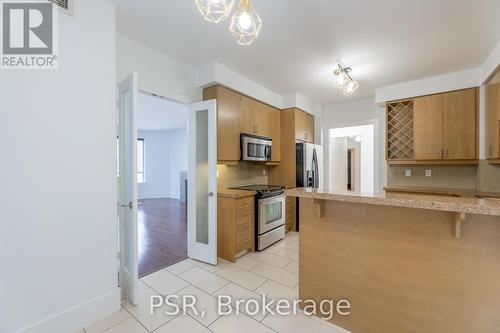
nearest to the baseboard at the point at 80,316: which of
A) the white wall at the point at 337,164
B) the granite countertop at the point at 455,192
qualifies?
the granite countertop at the point at 455,192

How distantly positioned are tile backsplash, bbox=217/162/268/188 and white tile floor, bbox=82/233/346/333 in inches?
48.3

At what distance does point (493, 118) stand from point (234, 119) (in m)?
3.46

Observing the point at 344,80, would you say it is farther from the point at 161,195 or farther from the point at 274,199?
the point at 161,195

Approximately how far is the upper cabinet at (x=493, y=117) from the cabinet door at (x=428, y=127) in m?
0.52

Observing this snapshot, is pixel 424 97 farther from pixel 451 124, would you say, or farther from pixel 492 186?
pixel 492 186

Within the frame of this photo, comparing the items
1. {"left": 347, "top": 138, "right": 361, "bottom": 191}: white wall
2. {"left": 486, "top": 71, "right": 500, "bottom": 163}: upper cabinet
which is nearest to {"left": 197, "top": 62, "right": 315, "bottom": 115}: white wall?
{"left": 486, "top": 71, "right": 500, "bottom": 163}: upper cabinet

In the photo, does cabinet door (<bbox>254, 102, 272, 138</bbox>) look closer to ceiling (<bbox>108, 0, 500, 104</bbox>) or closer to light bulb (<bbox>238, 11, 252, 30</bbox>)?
ceiling (<bbox>108, 0, 500, 104</bbox>)

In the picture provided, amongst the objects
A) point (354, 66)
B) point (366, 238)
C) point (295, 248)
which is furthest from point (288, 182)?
point (366, 238)

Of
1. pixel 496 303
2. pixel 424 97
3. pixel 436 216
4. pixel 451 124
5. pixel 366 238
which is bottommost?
pixel 496 303

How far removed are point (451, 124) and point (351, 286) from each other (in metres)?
3.27

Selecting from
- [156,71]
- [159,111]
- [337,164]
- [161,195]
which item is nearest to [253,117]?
[156,71]

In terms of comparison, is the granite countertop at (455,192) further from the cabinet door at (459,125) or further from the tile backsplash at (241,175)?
the tile backsplash at (241,175)

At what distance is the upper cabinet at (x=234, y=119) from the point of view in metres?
3.15

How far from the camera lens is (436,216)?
4.72ft
